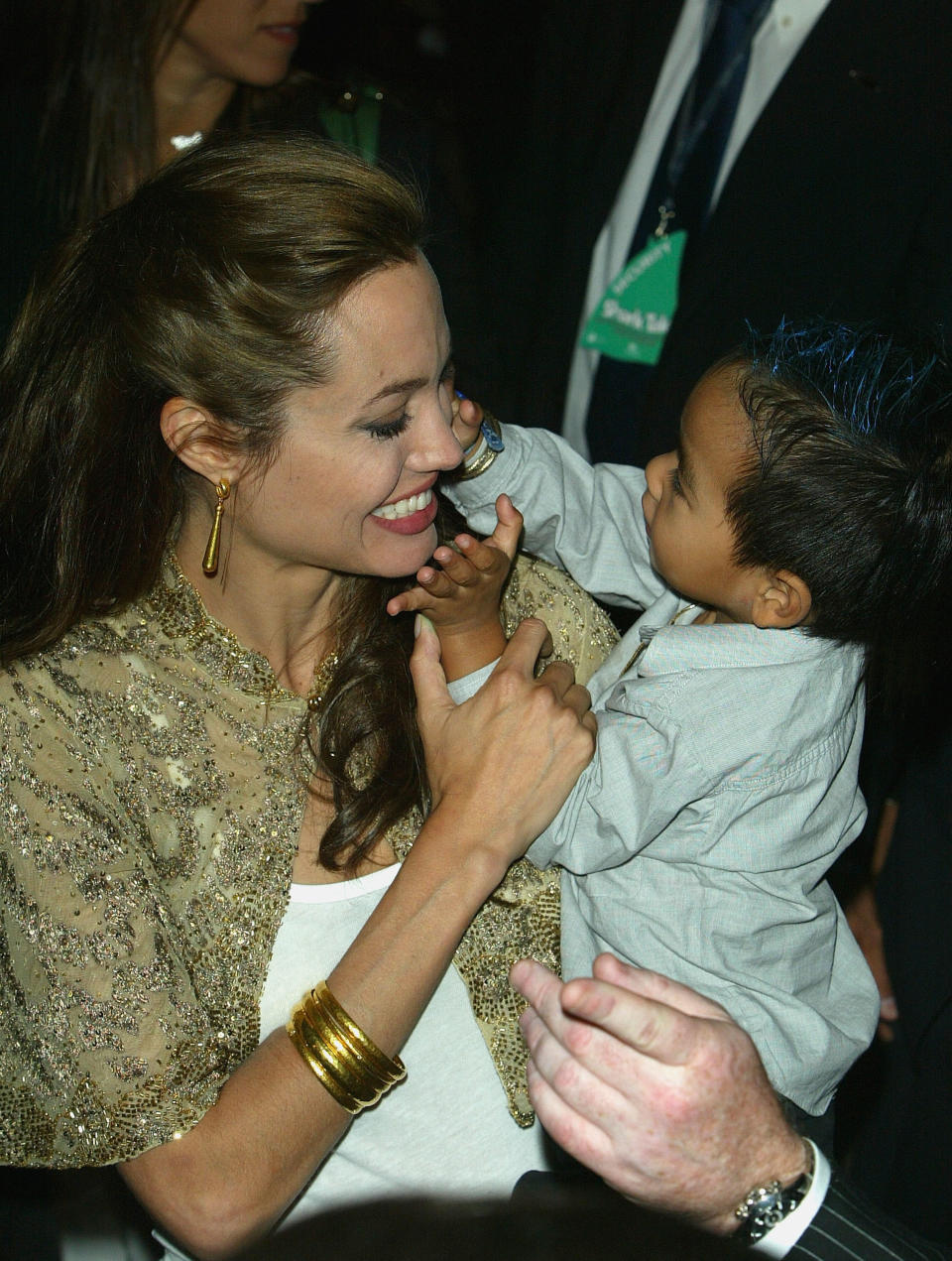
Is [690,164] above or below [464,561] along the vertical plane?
above

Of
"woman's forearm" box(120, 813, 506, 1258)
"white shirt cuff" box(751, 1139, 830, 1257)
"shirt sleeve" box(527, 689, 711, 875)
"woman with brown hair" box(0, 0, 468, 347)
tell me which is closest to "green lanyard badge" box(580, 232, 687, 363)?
"woman with brown hair" box(0, 0, 468, 347)

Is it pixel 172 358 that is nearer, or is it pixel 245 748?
pixel 172 358

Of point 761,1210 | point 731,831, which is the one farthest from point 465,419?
point 761,1210

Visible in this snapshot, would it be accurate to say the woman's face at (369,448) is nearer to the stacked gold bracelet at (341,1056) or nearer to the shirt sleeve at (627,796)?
the shirt sleeve at (627,796)

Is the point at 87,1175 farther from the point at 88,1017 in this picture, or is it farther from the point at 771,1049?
the point at 771,1049

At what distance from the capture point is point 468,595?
1.63 metres

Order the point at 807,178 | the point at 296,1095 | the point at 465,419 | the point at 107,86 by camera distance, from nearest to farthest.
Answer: the point at 296,1095 → the point at 465,419 → the point at 807,178 → the point at 107,86

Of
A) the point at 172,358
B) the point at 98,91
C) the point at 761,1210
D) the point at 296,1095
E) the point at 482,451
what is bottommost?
the point at 296,1095

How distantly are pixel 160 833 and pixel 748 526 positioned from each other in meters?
0.83

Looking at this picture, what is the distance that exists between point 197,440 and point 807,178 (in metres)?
1.43

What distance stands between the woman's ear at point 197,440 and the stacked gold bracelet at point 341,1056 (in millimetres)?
650

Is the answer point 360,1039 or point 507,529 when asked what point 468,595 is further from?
point 360,1039

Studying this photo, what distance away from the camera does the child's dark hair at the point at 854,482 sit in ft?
5.00

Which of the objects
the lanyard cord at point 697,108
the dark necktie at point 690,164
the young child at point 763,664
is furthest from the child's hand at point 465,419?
the lanyard cord at point 697,108
